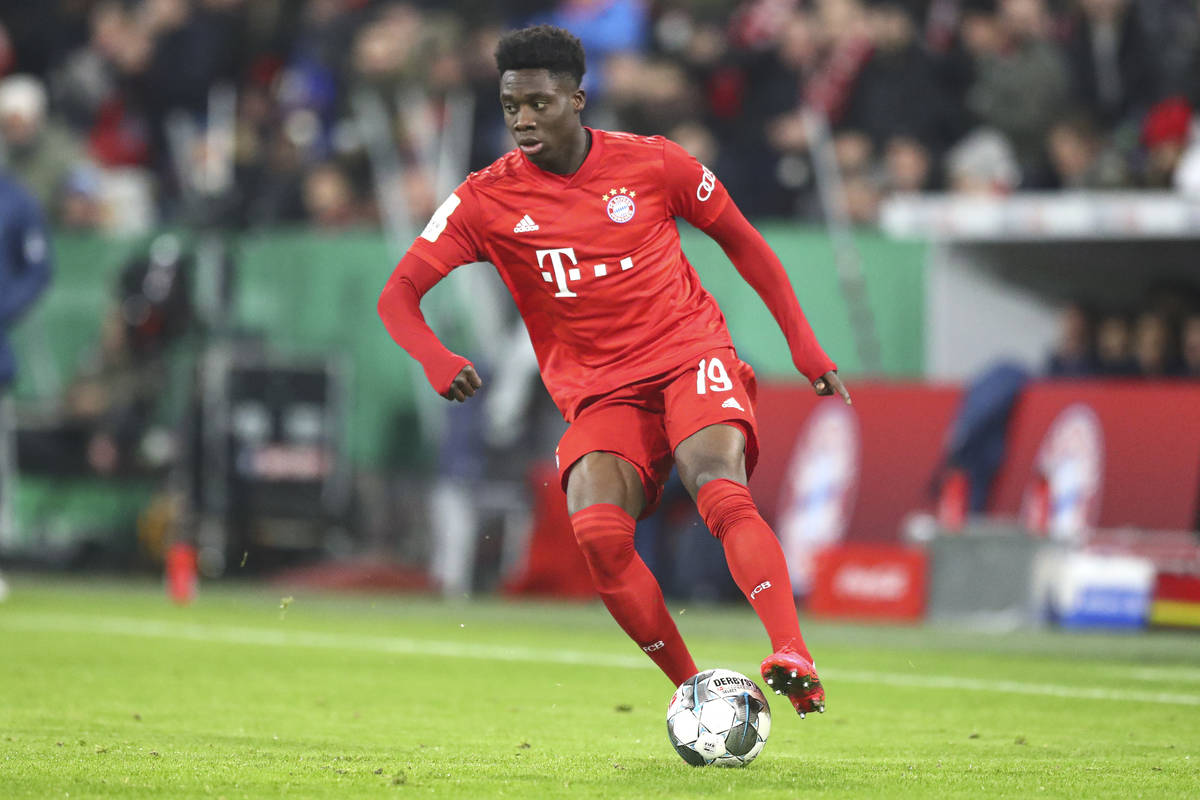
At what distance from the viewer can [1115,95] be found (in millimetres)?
14195

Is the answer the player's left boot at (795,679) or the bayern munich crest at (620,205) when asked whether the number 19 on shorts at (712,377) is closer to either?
the bayern munich crest at (620,205)

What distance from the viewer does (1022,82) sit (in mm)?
14297

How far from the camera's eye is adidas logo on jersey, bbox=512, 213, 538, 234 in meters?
6.32

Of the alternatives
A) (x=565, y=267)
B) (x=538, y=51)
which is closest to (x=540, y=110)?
(x=538, y=51)

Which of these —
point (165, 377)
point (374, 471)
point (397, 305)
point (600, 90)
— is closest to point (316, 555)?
point (374, 471)

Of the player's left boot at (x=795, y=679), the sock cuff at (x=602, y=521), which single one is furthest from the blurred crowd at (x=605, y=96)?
the player's left boot at (x=795, y=679)

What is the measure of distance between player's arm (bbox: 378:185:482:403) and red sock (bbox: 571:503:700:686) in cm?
55

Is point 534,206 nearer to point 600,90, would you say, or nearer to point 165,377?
point 600,90

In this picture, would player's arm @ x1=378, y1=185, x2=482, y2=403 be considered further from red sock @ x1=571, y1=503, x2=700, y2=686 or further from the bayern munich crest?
red sock @ x1=571, y1=503, x2=700, y2=686

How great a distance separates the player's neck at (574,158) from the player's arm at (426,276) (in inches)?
11.6

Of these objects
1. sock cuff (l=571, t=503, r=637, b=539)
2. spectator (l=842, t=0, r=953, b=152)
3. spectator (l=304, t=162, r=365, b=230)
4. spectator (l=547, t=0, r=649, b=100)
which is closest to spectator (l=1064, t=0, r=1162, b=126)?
spectator (l=842, t=0, r=953, b=152)

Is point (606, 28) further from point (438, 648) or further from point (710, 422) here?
point (710, 422)

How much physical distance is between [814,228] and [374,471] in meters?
4.21

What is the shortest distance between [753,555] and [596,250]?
3.59 feet
